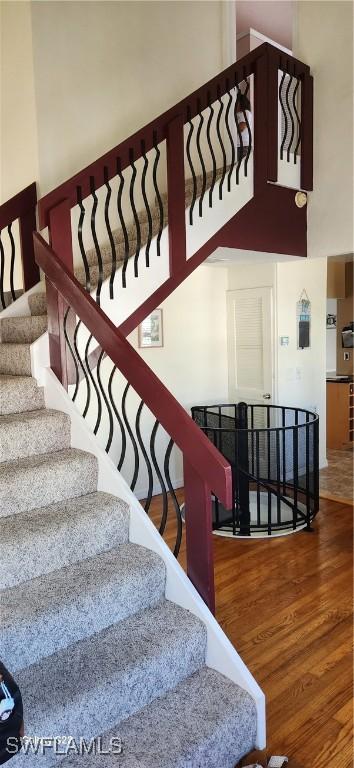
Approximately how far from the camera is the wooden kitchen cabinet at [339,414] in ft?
22.8

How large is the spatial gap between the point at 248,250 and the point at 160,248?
0.96 metres

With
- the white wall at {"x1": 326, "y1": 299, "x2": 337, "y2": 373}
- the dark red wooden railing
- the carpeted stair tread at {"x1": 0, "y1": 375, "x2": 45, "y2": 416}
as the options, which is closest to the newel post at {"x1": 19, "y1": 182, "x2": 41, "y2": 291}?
the dark red wooden railing

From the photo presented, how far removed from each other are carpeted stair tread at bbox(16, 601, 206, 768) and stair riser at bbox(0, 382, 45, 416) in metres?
1.20

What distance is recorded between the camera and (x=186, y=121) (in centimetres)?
325

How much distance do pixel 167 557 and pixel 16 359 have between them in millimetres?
1401

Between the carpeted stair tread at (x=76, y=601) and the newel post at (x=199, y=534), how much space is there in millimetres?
159

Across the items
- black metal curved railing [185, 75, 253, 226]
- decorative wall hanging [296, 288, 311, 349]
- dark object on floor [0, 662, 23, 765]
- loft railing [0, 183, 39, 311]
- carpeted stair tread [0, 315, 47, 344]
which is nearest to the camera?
dark object on floor [0, 662, 23, 765]

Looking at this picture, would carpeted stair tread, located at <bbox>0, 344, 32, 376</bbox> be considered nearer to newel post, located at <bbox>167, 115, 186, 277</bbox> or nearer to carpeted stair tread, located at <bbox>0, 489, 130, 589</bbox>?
carpeted stair tread, located at <bbox>0, 489, 130, 589</bbox>

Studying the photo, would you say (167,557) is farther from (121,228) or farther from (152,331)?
(152,331)

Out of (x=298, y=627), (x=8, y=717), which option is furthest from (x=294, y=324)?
(x=8, y=717)

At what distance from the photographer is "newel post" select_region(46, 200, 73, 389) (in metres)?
2.59

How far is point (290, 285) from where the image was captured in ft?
17.6

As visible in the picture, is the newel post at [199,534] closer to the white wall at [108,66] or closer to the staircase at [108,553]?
the staircase at [108,553]

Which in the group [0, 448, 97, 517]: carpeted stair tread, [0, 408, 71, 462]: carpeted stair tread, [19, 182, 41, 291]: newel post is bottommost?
[0, 448, 97, 517]: carpeted stair tread
